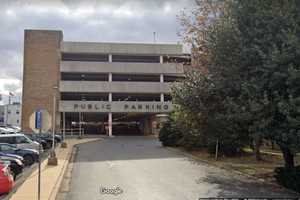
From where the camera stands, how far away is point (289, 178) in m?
14.3

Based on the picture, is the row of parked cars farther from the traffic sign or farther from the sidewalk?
the sidewalk

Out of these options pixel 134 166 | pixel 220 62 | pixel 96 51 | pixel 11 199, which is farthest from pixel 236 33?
pixel 96 51

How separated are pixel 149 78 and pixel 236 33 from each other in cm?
5493

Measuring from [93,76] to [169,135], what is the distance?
112ft

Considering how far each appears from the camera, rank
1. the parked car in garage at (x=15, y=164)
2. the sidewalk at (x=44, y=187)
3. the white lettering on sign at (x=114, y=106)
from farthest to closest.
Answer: the white lettering on sign at (x=114, y=106) → the parked car in garage at (x=15, y=164) → the sidewalk at (x=44, y=187)

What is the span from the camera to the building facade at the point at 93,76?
211ft

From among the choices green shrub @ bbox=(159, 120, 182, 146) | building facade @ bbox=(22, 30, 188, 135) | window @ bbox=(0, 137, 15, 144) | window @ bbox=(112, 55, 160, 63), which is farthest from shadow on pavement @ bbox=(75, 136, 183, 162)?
window @ bbox=(112, 55, 160, 63)

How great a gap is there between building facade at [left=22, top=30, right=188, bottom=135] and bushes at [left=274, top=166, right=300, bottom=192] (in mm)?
46859

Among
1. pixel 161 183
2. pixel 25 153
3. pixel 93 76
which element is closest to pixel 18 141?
pixel 25 153

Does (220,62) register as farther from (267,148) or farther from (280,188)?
(267,148)

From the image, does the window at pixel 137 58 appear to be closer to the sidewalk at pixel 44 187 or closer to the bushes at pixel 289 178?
the sidewalk at pixel 44 187

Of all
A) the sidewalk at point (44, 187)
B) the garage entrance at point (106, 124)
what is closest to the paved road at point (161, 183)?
the sidewalk at point (44, 187)

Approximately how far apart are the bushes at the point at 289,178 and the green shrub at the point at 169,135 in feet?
68.3

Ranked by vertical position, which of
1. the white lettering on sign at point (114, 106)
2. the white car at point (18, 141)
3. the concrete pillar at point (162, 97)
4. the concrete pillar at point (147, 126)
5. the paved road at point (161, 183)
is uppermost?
the concrete pillar at point (162, 97)
